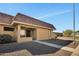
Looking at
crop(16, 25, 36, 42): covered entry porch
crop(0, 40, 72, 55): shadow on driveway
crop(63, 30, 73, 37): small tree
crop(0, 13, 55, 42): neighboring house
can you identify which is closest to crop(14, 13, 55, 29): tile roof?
crop(0, 13, 55, 42): neighboring house

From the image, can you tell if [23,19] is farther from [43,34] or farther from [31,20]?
[43,34]

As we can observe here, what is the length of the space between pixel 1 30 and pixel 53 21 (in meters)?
2.09

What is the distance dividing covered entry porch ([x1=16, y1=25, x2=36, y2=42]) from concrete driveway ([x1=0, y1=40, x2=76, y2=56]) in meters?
0.22

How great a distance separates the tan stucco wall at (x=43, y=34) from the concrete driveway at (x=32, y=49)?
1.27 feet

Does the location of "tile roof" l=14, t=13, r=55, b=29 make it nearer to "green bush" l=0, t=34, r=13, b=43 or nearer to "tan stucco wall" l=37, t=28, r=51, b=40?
"tan stucco wall" l=37, t=28, r=51, b=40

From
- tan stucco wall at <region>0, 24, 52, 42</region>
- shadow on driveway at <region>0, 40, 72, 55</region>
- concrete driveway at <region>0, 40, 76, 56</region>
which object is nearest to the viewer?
concrete driveway at <region>0, 40, 76, 56</region>

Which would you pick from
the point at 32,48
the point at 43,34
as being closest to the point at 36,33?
the point at 43,34

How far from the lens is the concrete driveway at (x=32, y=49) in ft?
19.9

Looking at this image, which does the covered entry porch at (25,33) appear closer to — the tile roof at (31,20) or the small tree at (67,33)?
the tile roof at (31,20)

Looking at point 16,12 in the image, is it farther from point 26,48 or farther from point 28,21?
point 26,48

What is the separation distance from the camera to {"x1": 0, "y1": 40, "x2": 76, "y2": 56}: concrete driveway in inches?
238

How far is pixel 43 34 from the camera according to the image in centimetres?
691

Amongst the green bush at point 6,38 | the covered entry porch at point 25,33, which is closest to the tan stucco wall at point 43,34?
the covered entry porch at point 25,33

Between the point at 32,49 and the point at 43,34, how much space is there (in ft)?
3.01
